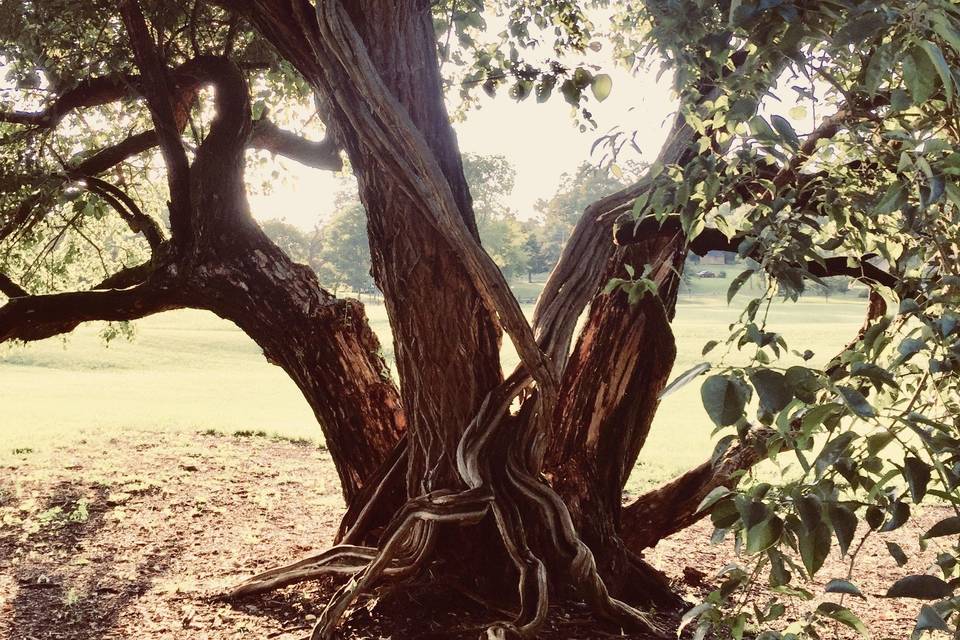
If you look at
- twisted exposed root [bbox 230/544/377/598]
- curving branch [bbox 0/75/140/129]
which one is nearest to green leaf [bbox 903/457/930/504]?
twisted exposed root [bbox 230/544/377/598]

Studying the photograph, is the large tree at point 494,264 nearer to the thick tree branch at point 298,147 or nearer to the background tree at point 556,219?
Answer: the thick tree branch at point 298,147

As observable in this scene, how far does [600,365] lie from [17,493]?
5.43 metres

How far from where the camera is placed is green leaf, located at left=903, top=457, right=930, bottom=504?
1.23 metres

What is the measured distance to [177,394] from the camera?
52.5 ft

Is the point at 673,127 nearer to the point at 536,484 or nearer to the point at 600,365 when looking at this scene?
the point at 600,365

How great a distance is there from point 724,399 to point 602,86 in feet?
5.22

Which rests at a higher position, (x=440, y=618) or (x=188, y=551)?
(x=440, y=618)

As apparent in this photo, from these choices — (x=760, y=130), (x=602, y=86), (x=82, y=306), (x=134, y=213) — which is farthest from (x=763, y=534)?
(x=134, y=213)

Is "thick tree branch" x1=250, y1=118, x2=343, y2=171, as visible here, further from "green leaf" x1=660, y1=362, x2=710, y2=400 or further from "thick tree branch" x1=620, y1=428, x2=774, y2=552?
"green leaf" x1=660, y1=362, x2=710, y2=400

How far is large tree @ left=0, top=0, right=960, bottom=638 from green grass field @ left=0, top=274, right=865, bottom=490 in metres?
3.98

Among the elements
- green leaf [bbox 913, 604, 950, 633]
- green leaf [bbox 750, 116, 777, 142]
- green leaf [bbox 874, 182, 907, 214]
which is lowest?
green leaf [bbox 913, 604, 950, 633]

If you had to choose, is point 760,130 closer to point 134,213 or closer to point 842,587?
point 842,587

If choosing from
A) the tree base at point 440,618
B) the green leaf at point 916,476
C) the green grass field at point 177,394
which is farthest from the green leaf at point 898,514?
the green grass field at point 177,394

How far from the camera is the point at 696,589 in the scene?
4836 millimetres
